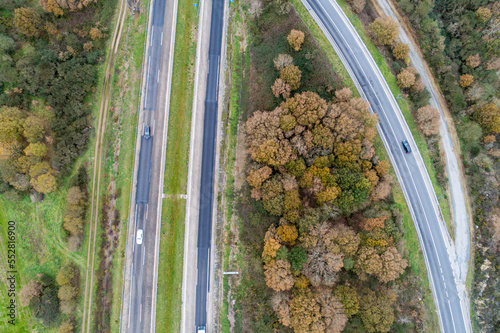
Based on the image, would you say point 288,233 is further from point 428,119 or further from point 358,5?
point 358,5

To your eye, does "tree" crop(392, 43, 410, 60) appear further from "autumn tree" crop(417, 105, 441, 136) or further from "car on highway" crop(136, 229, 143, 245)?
"car on highway" crop(136, 229, 143, 245)

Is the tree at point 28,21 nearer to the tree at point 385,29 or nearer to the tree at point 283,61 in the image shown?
the tree at point 283,61

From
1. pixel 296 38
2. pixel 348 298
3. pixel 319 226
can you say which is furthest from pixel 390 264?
pixel 296 38

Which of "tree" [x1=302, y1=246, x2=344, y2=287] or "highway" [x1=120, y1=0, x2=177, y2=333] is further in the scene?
"highway" [x1=120, y1=0, x2=177, y2=333]

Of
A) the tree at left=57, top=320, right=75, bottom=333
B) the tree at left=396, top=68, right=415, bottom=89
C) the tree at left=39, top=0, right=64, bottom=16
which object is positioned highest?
A: the tree at left=39, top=0, right=64, bottom=16

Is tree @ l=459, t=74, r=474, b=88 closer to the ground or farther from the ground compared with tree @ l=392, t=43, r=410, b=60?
closer to the ground

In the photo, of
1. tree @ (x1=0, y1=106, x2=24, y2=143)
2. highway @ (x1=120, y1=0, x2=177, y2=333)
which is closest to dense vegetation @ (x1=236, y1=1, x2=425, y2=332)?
highway @ (x1=120, y1=0, x2=177, y2=333)
